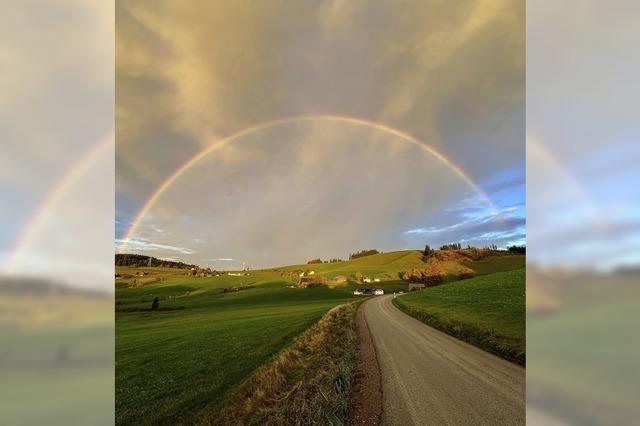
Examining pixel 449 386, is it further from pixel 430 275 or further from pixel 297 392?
pixel 430 275

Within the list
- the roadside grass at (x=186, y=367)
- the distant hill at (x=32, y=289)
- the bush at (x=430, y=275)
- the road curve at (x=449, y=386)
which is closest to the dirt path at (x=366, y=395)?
the road curve at (x=449, y=386)

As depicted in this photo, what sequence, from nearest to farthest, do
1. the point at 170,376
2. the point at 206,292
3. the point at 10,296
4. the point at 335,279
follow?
the point at 170,376
the point at 10,296
the point at 206,292
the point at 335,279

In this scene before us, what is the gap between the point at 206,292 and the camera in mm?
110188

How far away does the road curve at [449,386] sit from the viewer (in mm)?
9867

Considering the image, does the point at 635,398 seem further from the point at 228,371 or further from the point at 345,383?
the point at 228,371

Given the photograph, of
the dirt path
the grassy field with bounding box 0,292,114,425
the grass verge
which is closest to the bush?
the grassy field with bounding box 0,292,114,425

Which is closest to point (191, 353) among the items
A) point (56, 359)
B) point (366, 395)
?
point (56, 359)

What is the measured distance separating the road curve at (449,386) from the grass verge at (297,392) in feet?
4.64

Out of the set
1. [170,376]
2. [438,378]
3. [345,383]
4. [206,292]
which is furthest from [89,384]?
[206,292]

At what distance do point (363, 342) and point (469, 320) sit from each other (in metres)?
9.09

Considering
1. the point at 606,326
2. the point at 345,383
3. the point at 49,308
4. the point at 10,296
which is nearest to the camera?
the point at 345,383

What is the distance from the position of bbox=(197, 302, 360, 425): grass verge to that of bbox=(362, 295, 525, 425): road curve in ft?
4.64

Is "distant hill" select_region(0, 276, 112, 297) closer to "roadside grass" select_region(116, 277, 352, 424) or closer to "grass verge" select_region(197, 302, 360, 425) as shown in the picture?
"roadside grass" select_region(116, 277, 352, 424)

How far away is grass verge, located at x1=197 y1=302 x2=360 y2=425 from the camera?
11.0 meters
